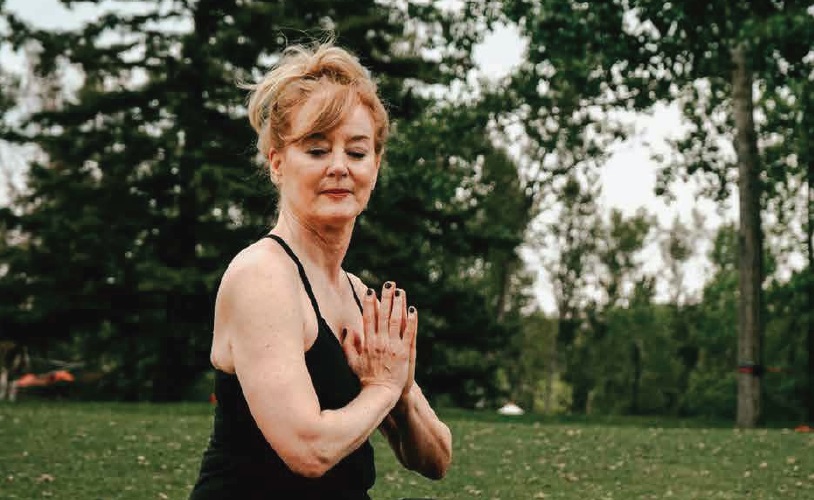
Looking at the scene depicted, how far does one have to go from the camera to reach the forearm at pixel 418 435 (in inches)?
98.7

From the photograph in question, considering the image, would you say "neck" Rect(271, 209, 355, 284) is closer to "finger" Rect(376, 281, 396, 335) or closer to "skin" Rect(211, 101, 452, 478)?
"skin" Rect(211, 101, 452, 478)

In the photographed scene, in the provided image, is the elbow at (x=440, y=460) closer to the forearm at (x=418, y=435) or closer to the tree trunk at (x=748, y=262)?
the forearm at (x=418, y=435)

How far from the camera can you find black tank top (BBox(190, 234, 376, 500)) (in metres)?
2.13

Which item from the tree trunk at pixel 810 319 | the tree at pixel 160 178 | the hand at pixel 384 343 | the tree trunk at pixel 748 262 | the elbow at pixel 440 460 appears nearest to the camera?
the hand at pixel 384 343

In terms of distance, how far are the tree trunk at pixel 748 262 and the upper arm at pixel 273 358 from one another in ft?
67.4

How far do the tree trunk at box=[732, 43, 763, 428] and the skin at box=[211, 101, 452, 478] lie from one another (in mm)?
20044

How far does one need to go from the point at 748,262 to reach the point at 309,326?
20.7 m

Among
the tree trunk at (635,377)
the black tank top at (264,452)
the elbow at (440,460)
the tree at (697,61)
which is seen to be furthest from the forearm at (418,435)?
the tree trunk at (635,377)

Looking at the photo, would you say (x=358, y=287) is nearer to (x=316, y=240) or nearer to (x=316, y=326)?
(x=316, y=240)

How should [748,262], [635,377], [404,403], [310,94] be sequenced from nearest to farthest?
[310,94], [404,403], [748,262], [635,377]

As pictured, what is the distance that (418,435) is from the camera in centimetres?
254

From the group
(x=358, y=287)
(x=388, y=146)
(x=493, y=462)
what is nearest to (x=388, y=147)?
(x=388, y=146)

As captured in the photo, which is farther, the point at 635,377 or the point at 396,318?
the point at 635,377

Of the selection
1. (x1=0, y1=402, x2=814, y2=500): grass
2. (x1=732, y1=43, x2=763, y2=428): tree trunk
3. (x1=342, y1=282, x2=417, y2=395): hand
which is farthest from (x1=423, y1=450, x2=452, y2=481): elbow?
(x1=732, y1=43, x2=763, y2=428): tree trunk
